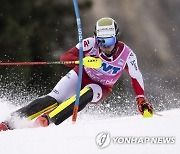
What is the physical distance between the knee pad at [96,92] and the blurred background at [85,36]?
7.66ft

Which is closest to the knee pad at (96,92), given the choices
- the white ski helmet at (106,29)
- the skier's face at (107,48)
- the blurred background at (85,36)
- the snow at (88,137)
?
the skier's face at (107,48)

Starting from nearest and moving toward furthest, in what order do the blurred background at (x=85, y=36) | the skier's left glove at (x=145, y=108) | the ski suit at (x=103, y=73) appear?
1. the skier's left glove at (x=145, y=108)
2. the ski suit at (x=103, y=73)
3. the blurred background at (x=85, y=36)

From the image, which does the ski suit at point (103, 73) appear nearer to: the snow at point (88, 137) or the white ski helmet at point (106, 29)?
the white ski helmet at point (106, 29)

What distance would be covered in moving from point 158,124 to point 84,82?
144 cm

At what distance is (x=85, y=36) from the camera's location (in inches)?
556

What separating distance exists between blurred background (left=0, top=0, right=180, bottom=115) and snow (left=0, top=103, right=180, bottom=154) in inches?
137

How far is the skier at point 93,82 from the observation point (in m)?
4.23

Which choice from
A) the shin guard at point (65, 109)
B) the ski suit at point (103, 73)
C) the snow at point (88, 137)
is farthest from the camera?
the ski suit at point (103, 73)

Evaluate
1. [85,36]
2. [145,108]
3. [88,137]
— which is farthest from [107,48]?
[85,36]

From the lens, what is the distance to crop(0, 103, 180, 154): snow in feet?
9.67

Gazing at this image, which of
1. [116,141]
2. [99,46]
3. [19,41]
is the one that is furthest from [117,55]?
[19,41]

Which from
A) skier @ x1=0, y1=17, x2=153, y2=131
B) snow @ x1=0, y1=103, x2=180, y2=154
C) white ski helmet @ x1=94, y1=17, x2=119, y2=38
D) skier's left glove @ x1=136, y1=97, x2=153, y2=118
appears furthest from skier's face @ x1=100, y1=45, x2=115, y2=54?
snow @ x1=0, y1=103, x2=180, y2=154

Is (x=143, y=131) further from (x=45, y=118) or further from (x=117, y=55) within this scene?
(x=117, y=55)

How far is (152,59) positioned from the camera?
16328mm
